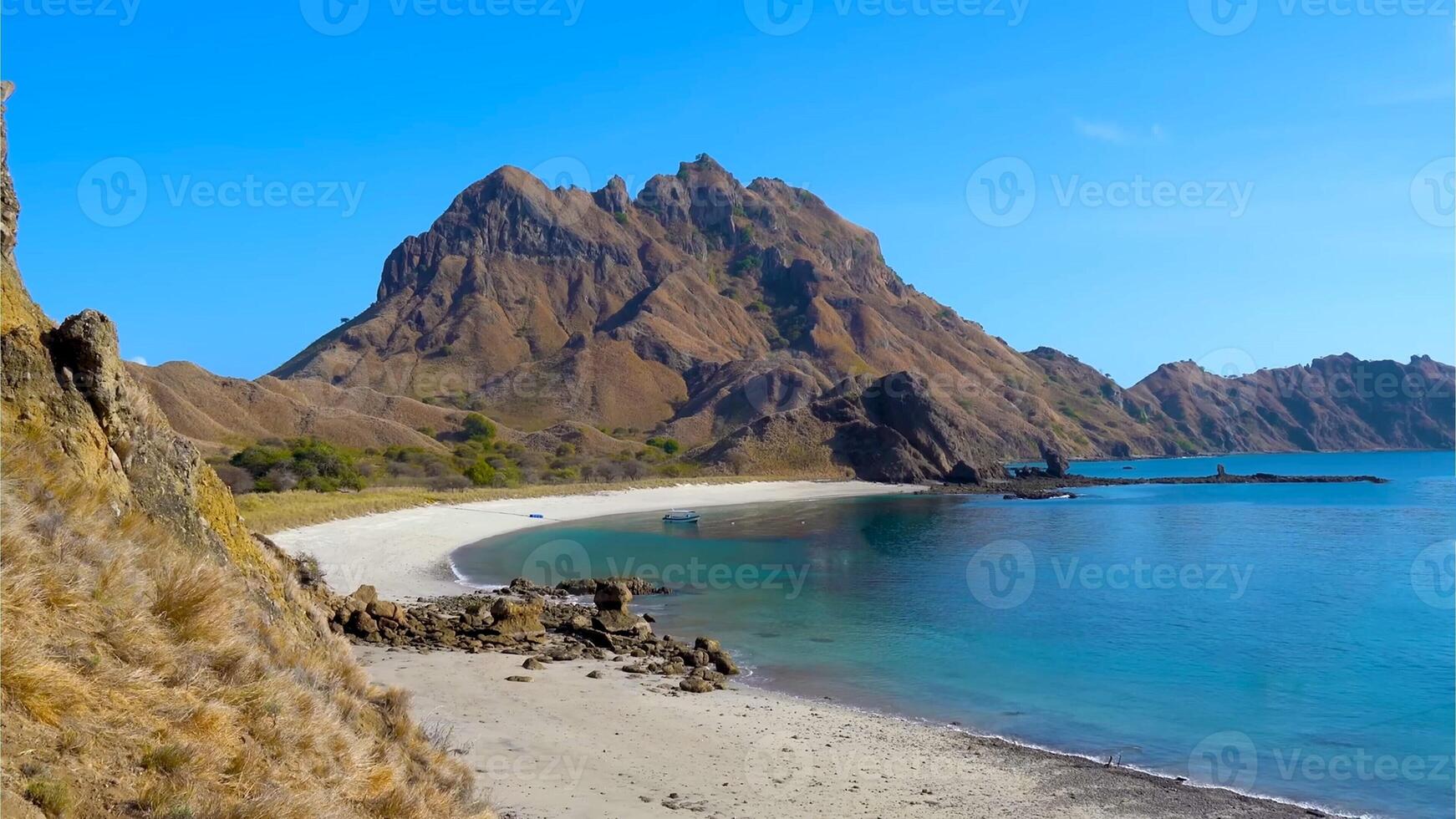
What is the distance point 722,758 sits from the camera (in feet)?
43.0

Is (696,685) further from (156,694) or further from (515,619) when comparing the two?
(156,694)

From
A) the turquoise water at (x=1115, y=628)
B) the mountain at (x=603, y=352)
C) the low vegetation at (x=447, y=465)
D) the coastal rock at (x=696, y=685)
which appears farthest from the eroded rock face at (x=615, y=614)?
the mountain at (x=603, y=352)

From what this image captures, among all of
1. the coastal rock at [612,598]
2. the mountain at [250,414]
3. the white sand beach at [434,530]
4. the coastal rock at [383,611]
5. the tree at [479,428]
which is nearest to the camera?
the coastal rock at [383,611]

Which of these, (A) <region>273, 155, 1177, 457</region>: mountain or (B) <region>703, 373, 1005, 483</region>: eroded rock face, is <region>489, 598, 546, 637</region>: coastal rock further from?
(A) <region>273, 155, 1177, 457</region>: mountain

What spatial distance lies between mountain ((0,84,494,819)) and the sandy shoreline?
4.02 metres

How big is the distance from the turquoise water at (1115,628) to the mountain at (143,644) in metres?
12.1

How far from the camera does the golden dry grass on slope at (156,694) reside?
14.1 ft

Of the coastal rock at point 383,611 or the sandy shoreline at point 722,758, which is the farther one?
the coastal rock at point 383,611

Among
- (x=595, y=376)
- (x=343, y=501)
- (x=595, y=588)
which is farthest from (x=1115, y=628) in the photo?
(x=595, y=376)

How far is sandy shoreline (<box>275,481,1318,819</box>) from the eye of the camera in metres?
11.5

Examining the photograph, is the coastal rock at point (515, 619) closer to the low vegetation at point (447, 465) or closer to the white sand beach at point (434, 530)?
the white sand beach at point (434, 530)

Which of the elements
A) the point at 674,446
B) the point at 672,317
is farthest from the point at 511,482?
the point at 672,317

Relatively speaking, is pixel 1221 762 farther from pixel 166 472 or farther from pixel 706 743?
pixel 166 472

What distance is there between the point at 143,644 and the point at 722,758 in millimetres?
9181
